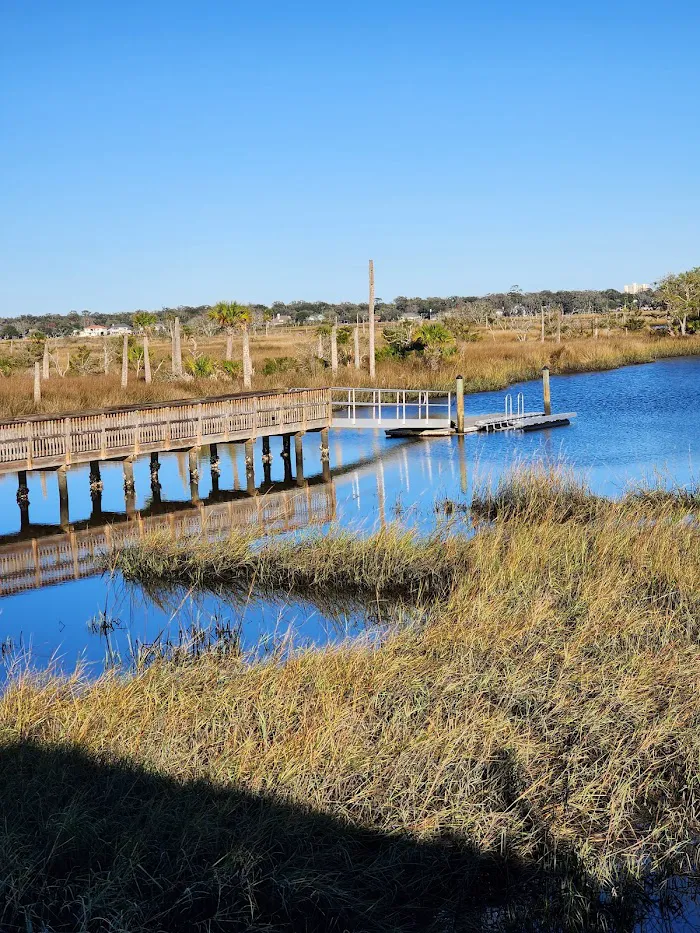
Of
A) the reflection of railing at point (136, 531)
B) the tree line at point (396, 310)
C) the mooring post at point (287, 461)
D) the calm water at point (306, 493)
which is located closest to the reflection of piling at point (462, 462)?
the calm water at point (306, 493)

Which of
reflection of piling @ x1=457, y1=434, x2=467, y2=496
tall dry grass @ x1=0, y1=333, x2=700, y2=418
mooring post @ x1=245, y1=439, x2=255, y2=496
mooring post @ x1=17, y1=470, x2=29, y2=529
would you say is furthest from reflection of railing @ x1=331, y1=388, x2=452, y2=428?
mooring post @ x1=17, y1=470, x2=29, y2=529

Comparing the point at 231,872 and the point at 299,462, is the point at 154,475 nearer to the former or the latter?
the point at 299,462

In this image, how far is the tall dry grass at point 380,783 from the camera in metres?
5.53

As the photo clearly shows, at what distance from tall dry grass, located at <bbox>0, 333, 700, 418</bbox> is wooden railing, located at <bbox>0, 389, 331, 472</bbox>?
4.22 metres

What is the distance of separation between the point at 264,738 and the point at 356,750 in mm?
604

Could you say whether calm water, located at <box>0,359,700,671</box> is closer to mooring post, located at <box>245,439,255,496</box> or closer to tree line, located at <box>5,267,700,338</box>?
mooring post, located at <box>245,439,255,496</box>

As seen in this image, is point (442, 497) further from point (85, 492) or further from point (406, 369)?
point (406, 369)

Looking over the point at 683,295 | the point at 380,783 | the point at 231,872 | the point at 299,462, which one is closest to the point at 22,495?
the point at 299,462

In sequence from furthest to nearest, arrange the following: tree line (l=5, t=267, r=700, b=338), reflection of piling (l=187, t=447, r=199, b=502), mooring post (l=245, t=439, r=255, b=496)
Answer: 1. tree line (l=5, t=267, r=700, b=338)
2. mooring post (l=245, t=439, r=255, b=496)
3. reflection of piling (l=187, t=447, r=199, b=502)

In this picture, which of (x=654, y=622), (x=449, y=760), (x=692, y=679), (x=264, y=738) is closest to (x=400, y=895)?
(x=449, y=760)

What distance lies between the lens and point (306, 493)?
878 inches

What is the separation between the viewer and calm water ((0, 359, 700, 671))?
1208 centimetres

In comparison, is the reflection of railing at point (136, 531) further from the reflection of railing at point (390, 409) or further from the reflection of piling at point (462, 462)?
the reflection of railing at point (390, 409)

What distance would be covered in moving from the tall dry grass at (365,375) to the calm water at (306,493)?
2.50m
